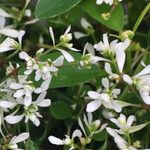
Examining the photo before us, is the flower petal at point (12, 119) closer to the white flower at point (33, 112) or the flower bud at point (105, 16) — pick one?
the white flower at point (33, 112)

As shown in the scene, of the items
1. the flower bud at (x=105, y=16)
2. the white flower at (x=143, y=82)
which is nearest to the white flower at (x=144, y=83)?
the white flower at (x=143, y=82)

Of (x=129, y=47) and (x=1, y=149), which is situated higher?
(x=129, y=47)

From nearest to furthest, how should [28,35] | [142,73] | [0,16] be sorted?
[142,73] → [0,16] → [28,35]

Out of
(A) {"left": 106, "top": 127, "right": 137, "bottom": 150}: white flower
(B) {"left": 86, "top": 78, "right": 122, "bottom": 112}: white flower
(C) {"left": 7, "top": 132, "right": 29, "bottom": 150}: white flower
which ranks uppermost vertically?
(B) {"left": 86, "top": 78, "right": 122, "bottom": 112}: white flower

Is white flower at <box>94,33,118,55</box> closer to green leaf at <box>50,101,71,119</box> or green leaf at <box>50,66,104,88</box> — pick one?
green leaf at <box>50,66,104,88</box>

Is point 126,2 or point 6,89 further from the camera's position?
point 126,2

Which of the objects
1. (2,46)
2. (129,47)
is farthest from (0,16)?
(129,47)

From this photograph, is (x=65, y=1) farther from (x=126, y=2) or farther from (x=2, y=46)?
(x=126, y=2)

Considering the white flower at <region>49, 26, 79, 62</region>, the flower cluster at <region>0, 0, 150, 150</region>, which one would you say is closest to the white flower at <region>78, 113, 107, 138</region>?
the flower cluster at <region>0, 0, 150, 150</region>
